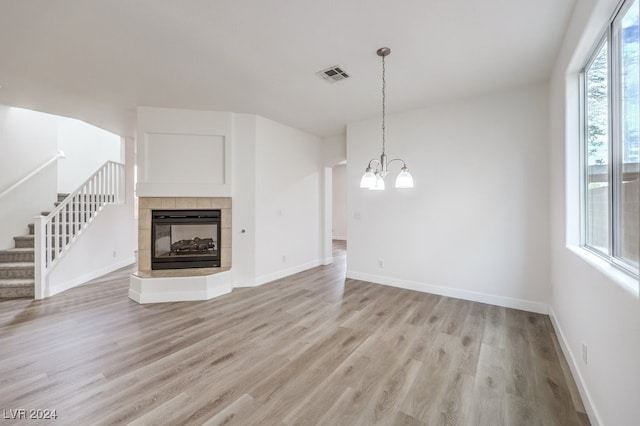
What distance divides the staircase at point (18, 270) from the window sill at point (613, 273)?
6.23m

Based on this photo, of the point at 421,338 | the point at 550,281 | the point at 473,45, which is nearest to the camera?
the point at 473,45

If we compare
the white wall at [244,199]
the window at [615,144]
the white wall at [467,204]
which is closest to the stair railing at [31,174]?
the white wall at [244,199]

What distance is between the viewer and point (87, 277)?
469 centimetres

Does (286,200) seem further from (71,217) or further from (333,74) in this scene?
(71,217)

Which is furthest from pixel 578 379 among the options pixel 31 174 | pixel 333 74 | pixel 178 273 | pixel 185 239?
pixel 31 174

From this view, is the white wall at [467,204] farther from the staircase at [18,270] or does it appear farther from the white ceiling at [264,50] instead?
the staircase at [18,270]

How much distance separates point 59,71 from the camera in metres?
2.98

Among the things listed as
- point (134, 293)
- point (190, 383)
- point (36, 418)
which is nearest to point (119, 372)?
point (36, 418)

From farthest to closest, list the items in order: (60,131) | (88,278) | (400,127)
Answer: (60,131)
(88,278)
(400,127)

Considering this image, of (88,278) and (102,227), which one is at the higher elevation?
(102,227)

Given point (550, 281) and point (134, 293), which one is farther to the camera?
point (134, 293)

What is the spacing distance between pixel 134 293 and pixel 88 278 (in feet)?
5.66

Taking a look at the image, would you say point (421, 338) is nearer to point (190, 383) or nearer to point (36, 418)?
point (190, 383)

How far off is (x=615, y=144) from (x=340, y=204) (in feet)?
27.6
